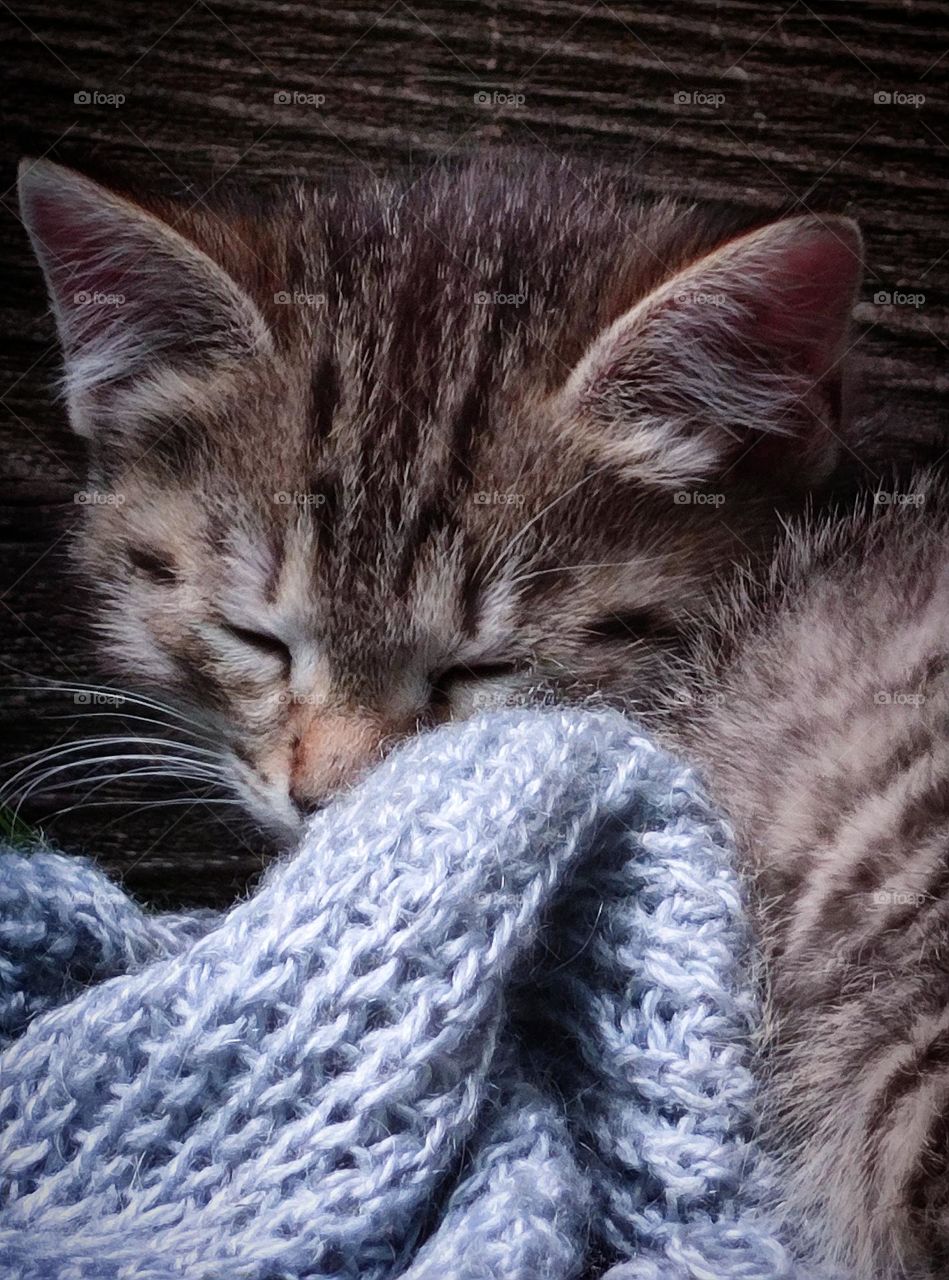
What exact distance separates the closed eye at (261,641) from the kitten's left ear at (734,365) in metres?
0.23

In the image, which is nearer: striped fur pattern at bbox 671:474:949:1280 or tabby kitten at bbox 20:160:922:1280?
striped fur pattern at bbox 671:474:949:1280

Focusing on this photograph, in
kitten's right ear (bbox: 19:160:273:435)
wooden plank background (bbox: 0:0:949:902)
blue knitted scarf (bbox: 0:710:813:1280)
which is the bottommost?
blue knitted scarf (bbox: 0:710:813:1280)

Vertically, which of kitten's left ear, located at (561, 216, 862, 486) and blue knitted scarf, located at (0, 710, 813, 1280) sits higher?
kitten's left ear, located at (561, 216, 862, 486)

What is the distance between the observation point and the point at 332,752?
69 centimetres

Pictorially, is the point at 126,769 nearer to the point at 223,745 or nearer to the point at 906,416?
the point at 223,745

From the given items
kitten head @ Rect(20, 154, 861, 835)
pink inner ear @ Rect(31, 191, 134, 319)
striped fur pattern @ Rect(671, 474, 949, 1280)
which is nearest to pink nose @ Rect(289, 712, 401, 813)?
kitten head @ Rect(20, 154, 861, 835)

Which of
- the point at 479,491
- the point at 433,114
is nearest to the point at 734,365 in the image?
the point at 479,491

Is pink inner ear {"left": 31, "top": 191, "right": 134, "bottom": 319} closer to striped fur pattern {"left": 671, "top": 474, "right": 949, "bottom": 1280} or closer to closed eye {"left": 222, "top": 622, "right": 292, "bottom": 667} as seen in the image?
closed eye {"left": 222, "top": 622, "right": 292, "bottom": 667}

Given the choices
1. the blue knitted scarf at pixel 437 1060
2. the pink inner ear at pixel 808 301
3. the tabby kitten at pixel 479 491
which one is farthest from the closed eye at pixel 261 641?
the pink inner ear at pixel 808 301

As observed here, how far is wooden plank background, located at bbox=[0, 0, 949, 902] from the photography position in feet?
2.63

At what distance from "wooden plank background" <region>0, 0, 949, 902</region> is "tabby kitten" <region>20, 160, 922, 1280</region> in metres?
0.05

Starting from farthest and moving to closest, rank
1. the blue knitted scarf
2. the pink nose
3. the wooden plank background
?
the wooden plank background
the pink nose
the blue knitted scarf

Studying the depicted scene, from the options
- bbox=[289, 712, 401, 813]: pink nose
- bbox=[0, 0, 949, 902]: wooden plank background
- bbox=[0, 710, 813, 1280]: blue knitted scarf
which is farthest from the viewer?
bbox=[0, 0, 949, 902]: wooden plank background

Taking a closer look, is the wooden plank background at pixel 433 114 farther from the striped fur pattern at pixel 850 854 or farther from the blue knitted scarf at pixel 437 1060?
the blue knitted scarf at pixel 437 1060
